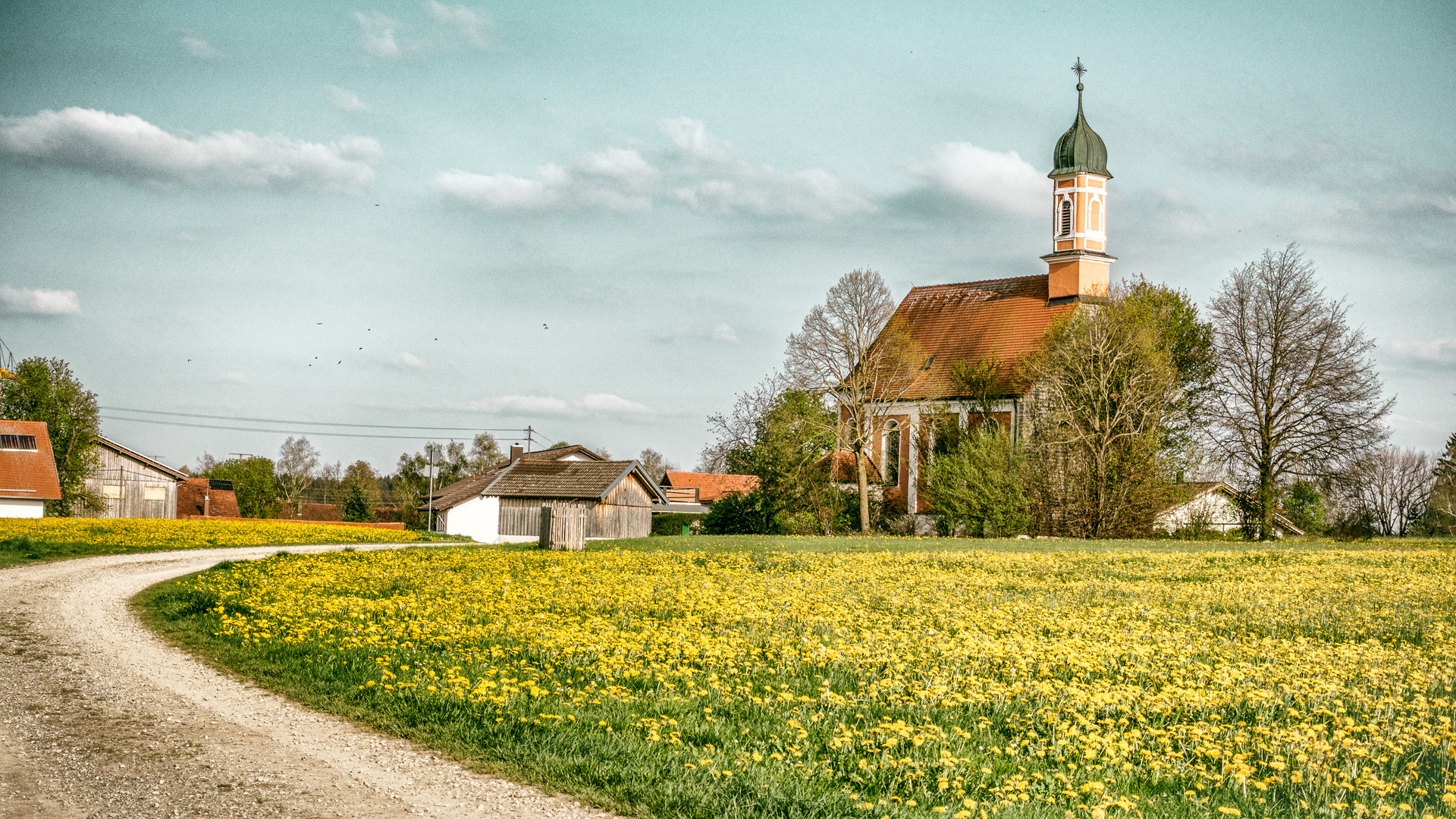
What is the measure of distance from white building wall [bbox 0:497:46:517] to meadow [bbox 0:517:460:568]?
47.5ft

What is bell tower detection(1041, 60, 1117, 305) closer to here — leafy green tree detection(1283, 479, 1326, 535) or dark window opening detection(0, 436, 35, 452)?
leafy green tree detection(1283, 479, 1326, 535)

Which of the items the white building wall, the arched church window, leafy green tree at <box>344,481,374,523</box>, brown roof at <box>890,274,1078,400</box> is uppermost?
brown roof at <box>890,274,1078,400</box>

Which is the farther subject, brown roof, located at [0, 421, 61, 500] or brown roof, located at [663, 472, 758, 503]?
brown roof, located at [663, 472, 758, 503]

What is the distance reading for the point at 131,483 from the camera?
2391 inches

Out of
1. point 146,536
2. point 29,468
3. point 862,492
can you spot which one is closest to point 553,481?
point 862,492

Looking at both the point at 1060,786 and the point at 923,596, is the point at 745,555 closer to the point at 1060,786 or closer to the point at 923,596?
the point at 923,596

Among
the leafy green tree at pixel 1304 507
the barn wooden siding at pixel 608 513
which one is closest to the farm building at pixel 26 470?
the barn wooden siding at pixel 608 513

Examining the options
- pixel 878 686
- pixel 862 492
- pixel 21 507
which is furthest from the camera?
pixel 21 507

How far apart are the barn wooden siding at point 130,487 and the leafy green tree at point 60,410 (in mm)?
477

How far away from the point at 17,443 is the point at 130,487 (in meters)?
7.34

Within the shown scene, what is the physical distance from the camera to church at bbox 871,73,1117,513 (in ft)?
168

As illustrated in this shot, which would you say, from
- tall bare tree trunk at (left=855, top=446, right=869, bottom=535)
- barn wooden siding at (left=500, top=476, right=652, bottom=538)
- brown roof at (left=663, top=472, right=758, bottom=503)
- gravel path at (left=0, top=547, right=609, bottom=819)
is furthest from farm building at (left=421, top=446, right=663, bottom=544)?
gravel path at (left=0, top=547, right=609, bottom=819)

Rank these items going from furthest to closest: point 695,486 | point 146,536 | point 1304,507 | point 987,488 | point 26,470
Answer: point 695,486 → point 26,470 → point 1304,507 → point 987,488 → point 146,536

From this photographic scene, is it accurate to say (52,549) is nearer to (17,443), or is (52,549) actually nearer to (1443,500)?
(17,443)
